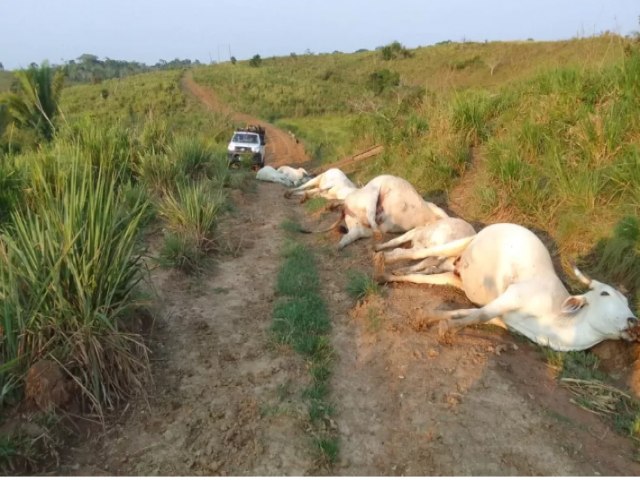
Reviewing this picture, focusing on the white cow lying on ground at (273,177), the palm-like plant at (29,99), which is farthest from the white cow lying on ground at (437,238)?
the palm-like plant at (29,99)

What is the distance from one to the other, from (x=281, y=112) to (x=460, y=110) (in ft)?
94.2

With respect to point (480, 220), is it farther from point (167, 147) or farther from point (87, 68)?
point (87, 68)

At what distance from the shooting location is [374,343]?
4.54 metres

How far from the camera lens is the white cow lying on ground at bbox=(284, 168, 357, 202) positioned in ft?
33.1

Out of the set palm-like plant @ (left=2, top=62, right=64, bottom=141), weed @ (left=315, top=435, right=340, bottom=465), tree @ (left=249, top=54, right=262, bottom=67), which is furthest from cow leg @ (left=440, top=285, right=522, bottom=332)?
tree @ (left=249, top=54, right=262, bottom=67)

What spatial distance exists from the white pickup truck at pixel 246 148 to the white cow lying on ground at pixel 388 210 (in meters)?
10.6

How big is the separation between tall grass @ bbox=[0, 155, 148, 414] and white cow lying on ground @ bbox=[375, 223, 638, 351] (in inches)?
108

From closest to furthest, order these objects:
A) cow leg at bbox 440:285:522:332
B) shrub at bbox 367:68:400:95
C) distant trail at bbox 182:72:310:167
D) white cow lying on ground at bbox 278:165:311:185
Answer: cow leg at bbox 440:285:522:332
white cow lying on ground at bbox 278:165:311:185
distant trail at bbox 182:72:310:167
shrub at bbox 367:68:400:95

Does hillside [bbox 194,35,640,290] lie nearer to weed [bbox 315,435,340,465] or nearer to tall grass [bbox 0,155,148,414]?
weed [bbox 315,435,340,465]

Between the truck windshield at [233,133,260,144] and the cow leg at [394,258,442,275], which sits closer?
the cow leg at [394,258,442,275]

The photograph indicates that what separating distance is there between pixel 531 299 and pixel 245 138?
608 inches

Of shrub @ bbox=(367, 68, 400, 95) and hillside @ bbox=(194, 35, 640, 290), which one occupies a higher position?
shrub @ bbox=(367, 68, 400, 95)

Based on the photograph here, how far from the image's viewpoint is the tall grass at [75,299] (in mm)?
3291

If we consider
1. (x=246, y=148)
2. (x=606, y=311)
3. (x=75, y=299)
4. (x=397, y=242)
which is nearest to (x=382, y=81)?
(x=246, y=148)
